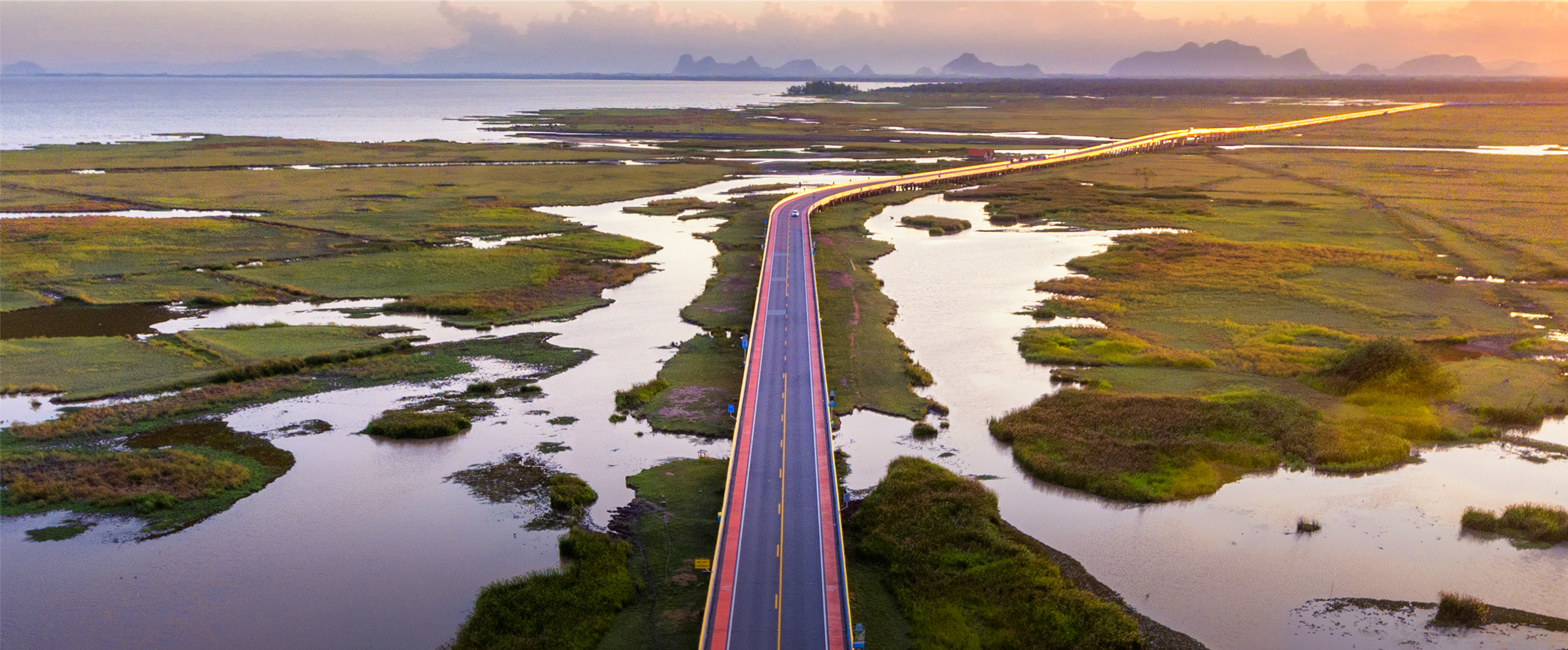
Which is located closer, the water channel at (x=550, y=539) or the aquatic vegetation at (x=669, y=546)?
the aquatic vegetation at (x=669, y=546)

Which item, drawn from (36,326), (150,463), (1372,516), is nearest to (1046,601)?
(1372,516)

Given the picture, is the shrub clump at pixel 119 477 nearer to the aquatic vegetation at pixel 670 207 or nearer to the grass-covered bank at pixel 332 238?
the grass-covered bank at pixel 332 238

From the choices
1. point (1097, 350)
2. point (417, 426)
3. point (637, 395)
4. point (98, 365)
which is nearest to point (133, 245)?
point (98, 365)

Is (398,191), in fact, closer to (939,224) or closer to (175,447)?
(939,224)

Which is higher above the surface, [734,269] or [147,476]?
[734,269]

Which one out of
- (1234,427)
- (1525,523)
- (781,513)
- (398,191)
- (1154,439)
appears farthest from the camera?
(398,191)

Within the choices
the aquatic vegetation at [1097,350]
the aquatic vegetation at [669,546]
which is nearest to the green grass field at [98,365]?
the aquatic vegetation at [669,546]

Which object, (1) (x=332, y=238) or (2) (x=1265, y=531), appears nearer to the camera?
(2) (x=1265, y=531)

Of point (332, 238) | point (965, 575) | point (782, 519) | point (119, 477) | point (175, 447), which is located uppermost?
point (332, 238)
